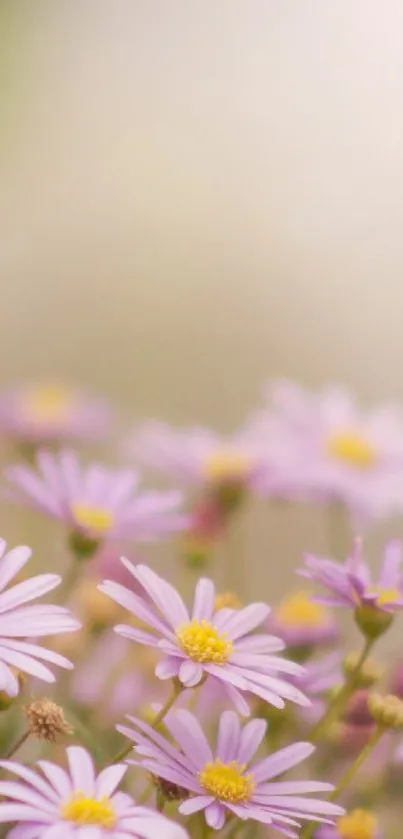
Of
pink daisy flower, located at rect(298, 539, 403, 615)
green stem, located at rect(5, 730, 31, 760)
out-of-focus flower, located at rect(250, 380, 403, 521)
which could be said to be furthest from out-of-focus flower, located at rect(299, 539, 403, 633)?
out-of-focus flower, located at rect(250, 380, 403, 521)

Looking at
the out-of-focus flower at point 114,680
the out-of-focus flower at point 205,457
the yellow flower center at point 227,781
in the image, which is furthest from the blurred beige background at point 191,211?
the yellow flower center at point 227,781

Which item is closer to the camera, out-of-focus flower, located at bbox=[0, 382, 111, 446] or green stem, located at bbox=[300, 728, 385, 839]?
green stem, located at bbox=[300, 728, 385, 839]

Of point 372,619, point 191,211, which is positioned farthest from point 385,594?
point 191,211

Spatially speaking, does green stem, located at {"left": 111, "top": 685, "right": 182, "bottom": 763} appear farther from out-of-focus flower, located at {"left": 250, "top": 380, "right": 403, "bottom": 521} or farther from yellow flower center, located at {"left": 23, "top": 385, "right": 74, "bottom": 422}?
yellow flower center, located at {"left": 23, "top": 385, "right": 74, "bottom": 422}

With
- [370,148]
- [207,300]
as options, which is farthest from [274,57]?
[207,300]

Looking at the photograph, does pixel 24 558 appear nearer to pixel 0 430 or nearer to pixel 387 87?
pixel 0 430

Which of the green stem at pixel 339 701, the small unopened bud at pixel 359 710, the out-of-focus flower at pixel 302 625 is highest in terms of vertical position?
the out-of-focus flower at pixel 302 625

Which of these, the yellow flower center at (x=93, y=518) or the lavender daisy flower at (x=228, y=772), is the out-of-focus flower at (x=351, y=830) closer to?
the lavender daisy flower at (x=228, y=772)
